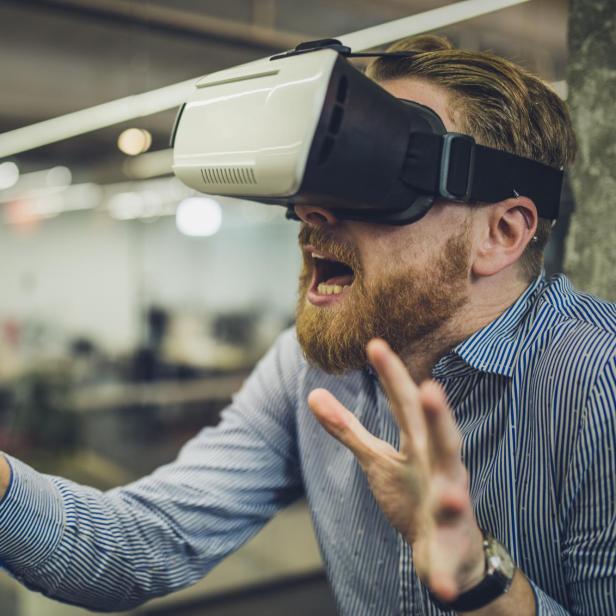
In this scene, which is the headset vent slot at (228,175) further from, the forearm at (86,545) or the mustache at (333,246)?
the forearm at (86,545)

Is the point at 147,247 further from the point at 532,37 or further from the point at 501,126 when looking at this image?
the point at 501,126

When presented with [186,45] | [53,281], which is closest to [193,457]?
[53,281]

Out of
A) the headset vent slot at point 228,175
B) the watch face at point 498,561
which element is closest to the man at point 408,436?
the watch face at point 498,561

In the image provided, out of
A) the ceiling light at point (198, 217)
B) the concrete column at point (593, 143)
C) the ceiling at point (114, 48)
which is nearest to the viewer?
the concrete column at point (593, 143)

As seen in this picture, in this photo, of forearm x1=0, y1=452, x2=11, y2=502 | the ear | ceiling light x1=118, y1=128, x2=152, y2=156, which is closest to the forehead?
the ear

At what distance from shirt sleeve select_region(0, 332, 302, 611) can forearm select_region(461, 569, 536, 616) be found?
0.62 m

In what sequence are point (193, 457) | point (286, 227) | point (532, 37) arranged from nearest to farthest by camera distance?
1. point (193, 457)
2. point (532, 37)
3. point (286, 227)

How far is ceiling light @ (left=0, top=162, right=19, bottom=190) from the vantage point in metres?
2.72

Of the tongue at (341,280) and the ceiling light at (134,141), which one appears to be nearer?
the tongue at (341,280)

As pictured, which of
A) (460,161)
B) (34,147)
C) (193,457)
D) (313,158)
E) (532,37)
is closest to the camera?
(313,158)

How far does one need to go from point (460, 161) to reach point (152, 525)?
2.54ft

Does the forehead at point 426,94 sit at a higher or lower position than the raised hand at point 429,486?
higher

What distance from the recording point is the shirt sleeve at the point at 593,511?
79 cm

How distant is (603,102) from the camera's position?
131 centimetres
